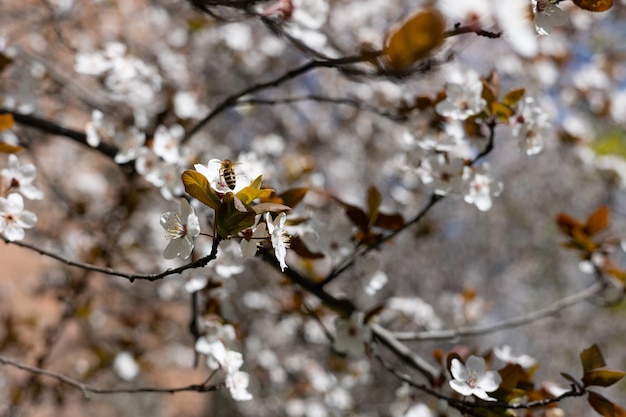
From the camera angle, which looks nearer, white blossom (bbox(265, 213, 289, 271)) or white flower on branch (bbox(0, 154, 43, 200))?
white blossom (bbox(265, 213, 289, 271))

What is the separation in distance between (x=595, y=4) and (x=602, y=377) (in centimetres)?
64

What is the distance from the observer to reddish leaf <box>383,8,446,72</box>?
2.26 ft

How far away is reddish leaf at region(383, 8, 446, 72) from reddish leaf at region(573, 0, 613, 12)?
14.3 inches

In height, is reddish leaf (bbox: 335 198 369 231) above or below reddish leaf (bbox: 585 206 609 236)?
above

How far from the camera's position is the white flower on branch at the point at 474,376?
1045 mm

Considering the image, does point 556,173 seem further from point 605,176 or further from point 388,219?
point 388,219

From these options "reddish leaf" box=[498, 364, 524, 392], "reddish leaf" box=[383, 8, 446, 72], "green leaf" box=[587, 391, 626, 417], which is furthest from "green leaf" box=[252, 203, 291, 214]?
"green leaf" box=[587, 391, 626, 417]

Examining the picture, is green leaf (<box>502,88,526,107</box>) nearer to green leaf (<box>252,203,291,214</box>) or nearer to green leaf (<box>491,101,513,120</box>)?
green leaf (<box>491,101,513,120</box>)

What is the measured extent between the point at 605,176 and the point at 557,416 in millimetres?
1834

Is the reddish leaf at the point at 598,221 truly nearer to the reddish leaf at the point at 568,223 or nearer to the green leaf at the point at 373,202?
the reddish leaf at the point at 568,223

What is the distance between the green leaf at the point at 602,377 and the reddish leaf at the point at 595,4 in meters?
0.61

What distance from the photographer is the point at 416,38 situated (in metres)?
0.71

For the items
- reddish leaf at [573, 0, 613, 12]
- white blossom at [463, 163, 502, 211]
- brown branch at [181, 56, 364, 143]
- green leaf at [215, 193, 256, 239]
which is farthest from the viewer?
white blossom at [463, 163, 502, 211]

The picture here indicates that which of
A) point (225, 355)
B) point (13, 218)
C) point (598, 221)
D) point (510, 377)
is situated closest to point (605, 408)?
point (510, 377)
